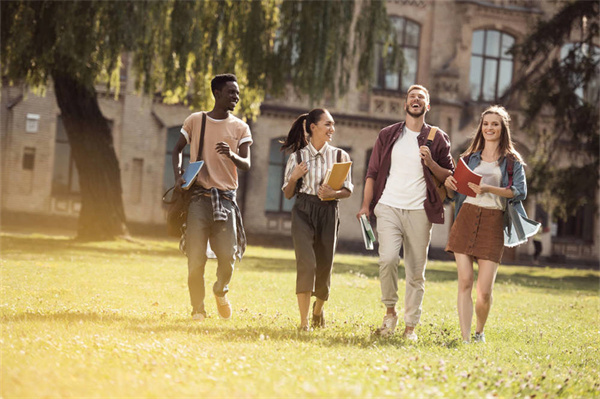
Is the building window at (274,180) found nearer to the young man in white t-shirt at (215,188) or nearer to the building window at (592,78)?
the building window at (592,78)

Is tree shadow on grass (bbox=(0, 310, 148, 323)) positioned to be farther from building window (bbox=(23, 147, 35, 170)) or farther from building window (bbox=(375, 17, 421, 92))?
building window (bbox=(375, 17, 421, 92))

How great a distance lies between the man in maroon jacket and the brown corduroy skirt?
0.28 meters

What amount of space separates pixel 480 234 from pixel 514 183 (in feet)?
1.86

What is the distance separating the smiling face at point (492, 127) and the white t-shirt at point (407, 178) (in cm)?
65

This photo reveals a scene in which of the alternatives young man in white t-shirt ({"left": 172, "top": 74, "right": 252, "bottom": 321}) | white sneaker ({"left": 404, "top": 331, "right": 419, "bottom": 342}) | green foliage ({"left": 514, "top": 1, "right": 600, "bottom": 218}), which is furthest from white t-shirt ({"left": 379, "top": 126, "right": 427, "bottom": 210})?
green foliage ({"left": 514, "top": 1, "right": 600, "bottom": 218})

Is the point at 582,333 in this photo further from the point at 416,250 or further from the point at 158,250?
the point at 158,250

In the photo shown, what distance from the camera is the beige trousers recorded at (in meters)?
7.90

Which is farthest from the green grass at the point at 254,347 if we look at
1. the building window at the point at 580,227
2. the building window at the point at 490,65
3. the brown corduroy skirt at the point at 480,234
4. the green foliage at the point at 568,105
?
the building window at the point at 580,227

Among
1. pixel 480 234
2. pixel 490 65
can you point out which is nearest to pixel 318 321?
pixel 480 234

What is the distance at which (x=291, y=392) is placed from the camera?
4.77 meters

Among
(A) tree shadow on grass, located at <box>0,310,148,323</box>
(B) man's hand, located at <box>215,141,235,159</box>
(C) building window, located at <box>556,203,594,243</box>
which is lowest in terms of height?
(A) tree shadow on grass, located at <box>0,310,148,323</box>

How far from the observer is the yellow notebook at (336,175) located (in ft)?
25.5

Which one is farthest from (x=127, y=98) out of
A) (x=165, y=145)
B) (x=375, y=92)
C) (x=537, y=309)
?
(x=537, y=309)

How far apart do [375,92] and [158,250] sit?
47.5 feet
